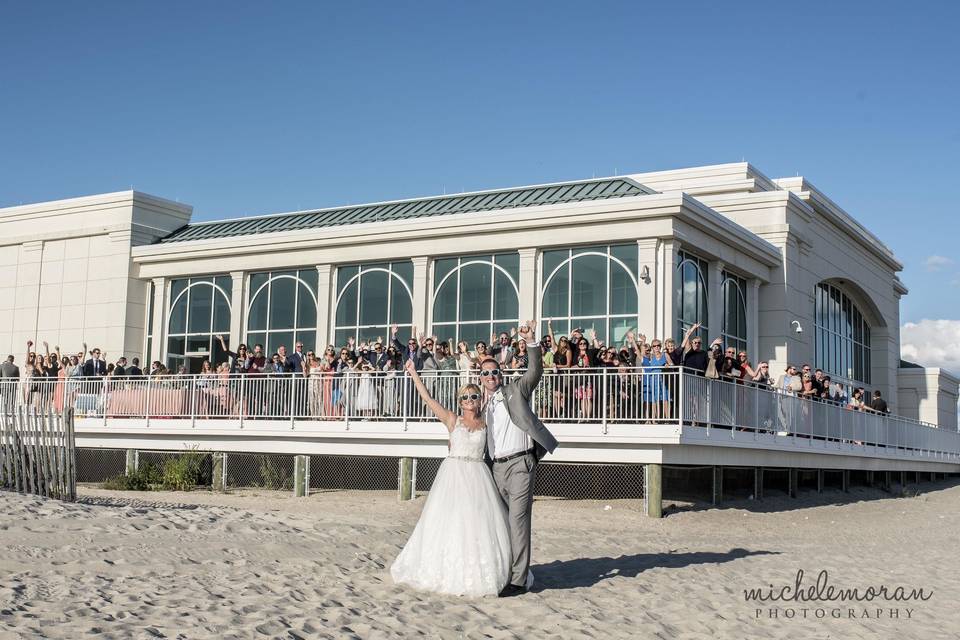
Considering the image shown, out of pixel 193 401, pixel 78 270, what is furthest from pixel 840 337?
pixel 78 270

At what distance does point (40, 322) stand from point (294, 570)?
21545 mm

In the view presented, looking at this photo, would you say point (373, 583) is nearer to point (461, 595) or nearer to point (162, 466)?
point (461, 595)

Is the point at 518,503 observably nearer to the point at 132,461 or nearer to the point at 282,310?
the point at 132,461

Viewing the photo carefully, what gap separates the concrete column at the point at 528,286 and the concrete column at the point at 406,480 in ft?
16.7

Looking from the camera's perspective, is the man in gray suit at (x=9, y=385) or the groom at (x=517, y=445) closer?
the groom at (x=517, y=445)

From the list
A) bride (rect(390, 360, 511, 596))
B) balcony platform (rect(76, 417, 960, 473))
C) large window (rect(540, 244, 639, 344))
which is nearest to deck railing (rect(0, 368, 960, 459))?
balcony platform (rect(76, 417, 960, 473))

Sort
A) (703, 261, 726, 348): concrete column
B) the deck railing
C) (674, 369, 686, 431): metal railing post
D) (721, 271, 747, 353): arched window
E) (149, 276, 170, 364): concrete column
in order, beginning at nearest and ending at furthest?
1. (674, 369, 686, 431): metal railing post
2. the deck railing
3. (703, 261, 726, 348): concrete column
4. (721, 271, 747, 353): arched window
5. (149, 276, 170, 364): concrete column

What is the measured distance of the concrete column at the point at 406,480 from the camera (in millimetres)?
18328

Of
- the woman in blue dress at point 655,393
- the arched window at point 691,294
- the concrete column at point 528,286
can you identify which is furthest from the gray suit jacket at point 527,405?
the concrete column at point 528,286

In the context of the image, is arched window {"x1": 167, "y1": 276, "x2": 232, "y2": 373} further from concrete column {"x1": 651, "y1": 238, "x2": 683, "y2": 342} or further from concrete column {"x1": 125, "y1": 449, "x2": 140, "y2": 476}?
concrete column {"x1": 651, "y1": 238, "x2": 683, "y2": 342}

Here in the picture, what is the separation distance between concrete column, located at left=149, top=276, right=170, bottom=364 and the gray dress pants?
789 inches

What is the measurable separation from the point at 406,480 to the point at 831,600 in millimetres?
9354

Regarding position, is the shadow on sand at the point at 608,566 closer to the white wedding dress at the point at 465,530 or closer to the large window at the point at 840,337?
the white wedding dress at the point at 465,530

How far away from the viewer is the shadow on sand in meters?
10.1
